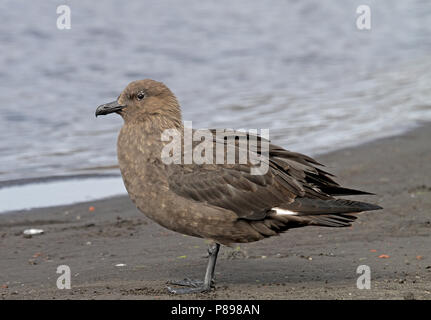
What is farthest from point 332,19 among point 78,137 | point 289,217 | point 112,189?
point 289,217

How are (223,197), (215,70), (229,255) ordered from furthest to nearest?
(215,70)
(229,255)
(223,197)

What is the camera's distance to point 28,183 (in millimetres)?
8188

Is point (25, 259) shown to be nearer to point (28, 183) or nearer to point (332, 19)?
point (28, 183)

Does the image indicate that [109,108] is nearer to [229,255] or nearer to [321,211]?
[229,255]

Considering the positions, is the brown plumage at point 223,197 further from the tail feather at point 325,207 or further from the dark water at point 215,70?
the dark water at point 215,70

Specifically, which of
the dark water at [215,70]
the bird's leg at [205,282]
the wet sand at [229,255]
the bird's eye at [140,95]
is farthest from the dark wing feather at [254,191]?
the dark water at [215,70]

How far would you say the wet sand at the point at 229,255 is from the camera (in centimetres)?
505

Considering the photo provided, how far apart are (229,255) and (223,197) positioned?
3.64 feet

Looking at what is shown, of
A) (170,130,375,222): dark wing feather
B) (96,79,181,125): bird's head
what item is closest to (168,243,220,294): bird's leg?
(170,130,375,222): dark wing feather

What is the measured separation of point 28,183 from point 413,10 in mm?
13447

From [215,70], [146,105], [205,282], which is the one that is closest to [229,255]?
[205,282]

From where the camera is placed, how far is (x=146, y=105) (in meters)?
5.52

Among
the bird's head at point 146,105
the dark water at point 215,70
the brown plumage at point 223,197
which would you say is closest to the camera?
the brown plumage at point 223,197

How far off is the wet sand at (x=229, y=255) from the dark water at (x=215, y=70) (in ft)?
5.44
